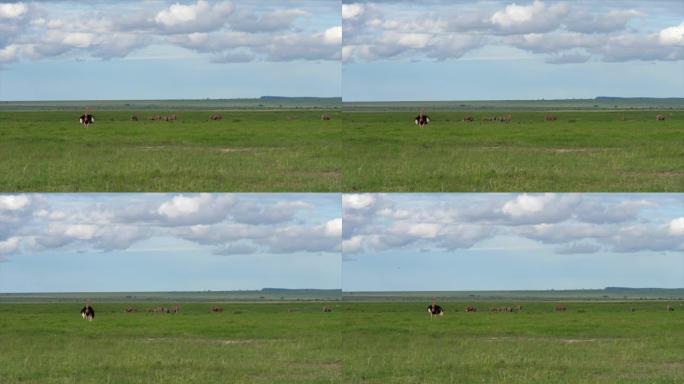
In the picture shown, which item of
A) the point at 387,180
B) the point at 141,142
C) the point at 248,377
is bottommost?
the point at 248,377

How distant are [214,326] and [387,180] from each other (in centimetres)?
2188

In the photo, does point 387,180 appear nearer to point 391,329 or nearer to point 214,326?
point 391,329

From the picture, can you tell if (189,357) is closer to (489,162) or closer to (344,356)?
(344,356)

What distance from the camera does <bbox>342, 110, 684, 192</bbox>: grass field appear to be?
28500 mm

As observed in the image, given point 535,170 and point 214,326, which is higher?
point 535,170

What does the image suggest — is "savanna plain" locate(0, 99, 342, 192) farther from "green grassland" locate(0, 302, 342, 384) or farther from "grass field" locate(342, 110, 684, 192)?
"green grassland" locate(0, 302, 342, 384)

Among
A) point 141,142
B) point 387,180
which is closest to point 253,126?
point 141,142

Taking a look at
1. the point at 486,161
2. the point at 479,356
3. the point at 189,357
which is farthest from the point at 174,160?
the point at 479,356

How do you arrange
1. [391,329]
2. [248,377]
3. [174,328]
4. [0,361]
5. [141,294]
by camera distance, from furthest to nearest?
[141,294] < [174,328] < [391,329] < [0,361] < [248,377]

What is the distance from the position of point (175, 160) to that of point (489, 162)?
869cm

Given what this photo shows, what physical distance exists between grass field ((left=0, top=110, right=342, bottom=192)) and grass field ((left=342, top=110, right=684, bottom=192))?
3.08 ft

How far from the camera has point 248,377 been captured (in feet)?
86.4

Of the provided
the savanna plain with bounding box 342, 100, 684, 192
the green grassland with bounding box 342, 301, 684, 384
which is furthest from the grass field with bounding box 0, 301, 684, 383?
the savanna plain with bounding box 342, 100, 684, 192

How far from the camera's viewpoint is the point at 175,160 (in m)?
30.4
